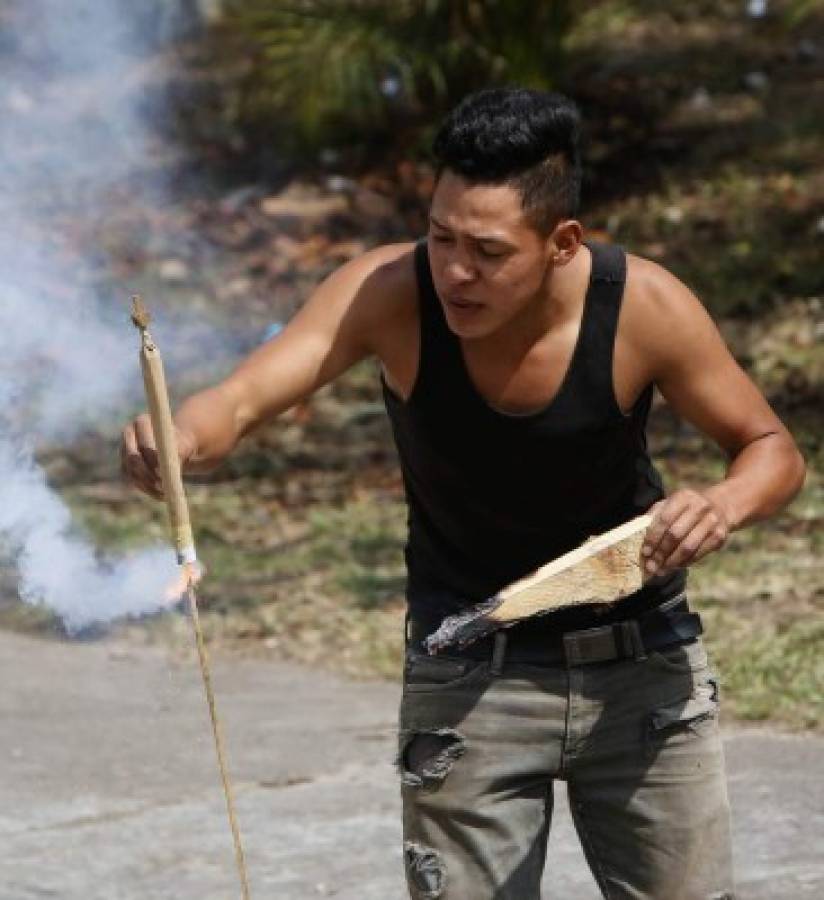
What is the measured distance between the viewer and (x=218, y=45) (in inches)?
549

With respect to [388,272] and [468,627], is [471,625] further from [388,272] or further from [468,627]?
[388,272]

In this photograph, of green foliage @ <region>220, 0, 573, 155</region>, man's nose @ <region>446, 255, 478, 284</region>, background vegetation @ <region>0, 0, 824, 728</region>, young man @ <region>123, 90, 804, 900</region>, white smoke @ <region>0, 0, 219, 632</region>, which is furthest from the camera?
green foliage @ <region>220, 0, 573, 155</region>

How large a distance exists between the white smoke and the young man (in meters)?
0.50

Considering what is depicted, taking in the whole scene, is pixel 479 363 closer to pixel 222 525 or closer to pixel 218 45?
pixel 222 525

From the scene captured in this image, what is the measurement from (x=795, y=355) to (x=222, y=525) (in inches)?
103

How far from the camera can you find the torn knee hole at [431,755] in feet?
11.4

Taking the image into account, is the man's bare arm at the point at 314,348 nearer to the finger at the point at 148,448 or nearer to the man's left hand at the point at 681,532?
the finger at the point at 148,448

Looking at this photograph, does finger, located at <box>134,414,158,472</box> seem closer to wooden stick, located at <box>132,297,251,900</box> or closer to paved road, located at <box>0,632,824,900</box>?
wooden stick, located at <box>132,297,251,900</box>

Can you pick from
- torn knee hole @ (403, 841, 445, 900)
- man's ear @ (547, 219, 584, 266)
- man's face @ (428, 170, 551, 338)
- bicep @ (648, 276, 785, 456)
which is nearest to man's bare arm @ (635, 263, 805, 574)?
bicep @ (648, 276, 785, 456)

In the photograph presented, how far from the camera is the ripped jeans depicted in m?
3.48

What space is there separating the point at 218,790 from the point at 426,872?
227 centimetres

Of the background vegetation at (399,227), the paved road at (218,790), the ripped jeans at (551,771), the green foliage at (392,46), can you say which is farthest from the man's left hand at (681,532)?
the green foliage at (392,46)

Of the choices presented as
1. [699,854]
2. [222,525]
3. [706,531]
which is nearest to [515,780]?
[699,854]

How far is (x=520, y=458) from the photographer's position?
3.42 meters
